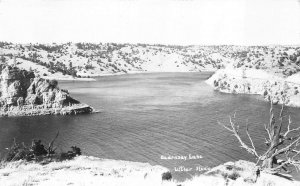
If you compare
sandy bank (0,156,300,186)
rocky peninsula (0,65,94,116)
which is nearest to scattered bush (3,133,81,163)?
sandy bank (0,156,300,186)

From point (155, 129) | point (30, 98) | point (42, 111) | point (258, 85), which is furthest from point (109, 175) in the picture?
point (258, 85)

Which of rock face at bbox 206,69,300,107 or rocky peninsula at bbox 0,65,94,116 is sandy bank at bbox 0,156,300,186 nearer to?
rocky peninsula at bbox 0,65,94,116

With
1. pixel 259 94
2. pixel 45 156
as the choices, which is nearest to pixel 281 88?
pixel 259 94

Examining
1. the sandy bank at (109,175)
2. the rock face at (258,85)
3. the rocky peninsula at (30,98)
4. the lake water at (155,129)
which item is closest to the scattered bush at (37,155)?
the sandy bank at (109,175)

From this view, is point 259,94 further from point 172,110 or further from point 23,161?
point 23,161

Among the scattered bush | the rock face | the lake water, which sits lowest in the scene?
the lake water

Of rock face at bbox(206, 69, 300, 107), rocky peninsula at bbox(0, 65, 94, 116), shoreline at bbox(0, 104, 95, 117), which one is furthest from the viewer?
rock face at bbox(206, 69, 300, 107)
